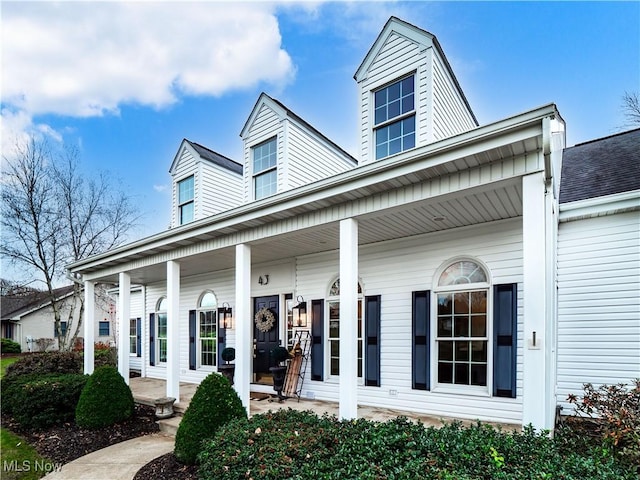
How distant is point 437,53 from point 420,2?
2.63m

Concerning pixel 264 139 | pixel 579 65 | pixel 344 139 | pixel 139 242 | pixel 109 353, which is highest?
pixel 579 65

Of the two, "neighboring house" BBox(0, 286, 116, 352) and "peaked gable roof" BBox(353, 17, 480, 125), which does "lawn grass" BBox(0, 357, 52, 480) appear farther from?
"neighboring house" BBox(0, 286, 116, 352)

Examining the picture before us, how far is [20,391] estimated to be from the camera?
299 inches

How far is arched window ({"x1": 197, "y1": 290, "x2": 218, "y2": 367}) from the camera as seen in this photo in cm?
1005

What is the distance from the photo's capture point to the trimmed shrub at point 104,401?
21.8 feet

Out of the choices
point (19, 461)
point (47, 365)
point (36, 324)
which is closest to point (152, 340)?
point (47, 365)

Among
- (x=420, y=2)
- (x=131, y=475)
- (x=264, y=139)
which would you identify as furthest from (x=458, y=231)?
(x=131, y=475)

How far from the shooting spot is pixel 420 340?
6.20 metres

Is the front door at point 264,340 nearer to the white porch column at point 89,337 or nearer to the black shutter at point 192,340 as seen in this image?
the black shutter at point 192,340

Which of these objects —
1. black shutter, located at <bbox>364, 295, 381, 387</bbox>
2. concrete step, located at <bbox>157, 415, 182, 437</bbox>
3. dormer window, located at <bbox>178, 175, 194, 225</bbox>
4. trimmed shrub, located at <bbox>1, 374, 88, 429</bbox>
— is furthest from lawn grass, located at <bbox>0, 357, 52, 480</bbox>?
dormer window, located at <bbox>178, 175, 194, 225</bbox>

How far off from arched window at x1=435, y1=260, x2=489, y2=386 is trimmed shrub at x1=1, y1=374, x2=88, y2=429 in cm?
659

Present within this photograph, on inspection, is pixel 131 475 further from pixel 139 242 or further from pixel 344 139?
pixel 344 139

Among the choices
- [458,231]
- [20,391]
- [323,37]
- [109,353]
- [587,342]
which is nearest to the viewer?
[587,342]

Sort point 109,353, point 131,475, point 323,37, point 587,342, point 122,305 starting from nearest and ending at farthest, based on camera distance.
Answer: point 131,475 → point 587,342 → point 122,305 → point 323,37 → point 109,353
